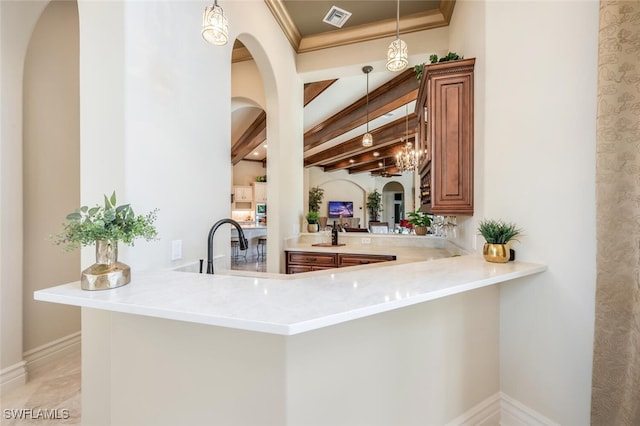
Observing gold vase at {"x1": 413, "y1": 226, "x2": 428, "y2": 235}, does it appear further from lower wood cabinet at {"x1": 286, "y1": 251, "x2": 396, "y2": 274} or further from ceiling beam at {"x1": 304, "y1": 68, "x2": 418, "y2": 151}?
ceiling beam at {"x1": 304, "y1": 68, "x2": 418, "y2": 151}

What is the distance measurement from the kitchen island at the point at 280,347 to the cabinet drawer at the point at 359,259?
1765mm

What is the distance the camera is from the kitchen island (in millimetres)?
997

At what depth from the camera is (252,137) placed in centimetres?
641

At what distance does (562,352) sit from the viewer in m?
1.61


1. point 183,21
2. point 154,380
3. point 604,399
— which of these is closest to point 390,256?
point 604,399

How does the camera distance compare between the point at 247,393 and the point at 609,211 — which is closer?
the point at 247,393

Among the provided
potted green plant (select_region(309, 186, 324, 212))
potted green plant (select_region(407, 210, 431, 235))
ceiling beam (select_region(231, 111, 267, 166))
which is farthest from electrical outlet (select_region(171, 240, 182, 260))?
potted green plant (select_region(309, 186, 324, 212))

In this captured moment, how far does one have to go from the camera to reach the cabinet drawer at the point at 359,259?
11.2 ft

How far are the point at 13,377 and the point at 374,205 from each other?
12811 millimetres

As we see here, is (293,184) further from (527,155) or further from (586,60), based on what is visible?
(586,60)

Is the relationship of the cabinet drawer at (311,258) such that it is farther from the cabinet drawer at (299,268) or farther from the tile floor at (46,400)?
the tile floor at (46,400)

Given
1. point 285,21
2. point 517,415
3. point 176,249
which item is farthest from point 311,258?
point 285,21

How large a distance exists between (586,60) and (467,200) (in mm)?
1012

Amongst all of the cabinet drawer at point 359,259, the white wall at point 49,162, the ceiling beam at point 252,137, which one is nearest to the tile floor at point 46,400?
the white wall at point 49,162
